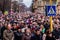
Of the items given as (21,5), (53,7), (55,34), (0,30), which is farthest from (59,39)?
(21,5)

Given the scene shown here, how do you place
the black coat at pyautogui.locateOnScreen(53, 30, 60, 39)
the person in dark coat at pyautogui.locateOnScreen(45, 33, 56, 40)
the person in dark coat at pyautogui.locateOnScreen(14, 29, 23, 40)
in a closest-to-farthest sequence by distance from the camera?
the person in dark coat at pyautogui.locateOnScreen(45, 33, 56, 40), the person in dark coat at pyautogui.locateOnScreen(14, 29, 23, 40), the black coat at pyautogui.locateOnScreen(53, 30, 60, 39)

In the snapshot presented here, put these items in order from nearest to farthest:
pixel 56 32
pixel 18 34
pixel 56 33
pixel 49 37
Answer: pixel 49 37
pixel 18 34
pixel 56 33
pixel 56 32

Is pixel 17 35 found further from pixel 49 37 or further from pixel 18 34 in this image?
pixel 49 37

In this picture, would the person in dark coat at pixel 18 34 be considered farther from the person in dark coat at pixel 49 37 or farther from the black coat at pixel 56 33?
the black coat at pixel 56 33

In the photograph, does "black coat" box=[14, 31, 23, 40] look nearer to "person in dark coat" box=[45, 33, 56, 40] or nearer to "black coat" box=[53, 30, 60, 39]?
"person in dark coat" box=[45, 33, 56, 40]

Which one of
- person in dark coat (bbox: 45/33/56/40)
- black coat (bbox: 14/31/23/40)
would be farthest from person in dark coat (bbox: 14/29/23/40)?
person in dark coat (bbox: 45/33/56/40)

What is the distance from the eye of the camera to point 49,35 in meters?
18.1

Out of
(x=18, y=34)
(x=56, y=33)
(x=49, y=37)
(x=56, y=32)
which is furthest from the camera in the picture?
(x=56, y=32)

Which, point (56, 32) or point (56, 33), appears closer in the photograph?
point (56, 33)

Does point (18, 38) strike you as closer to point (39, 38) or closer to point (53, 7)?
point (39, 38)

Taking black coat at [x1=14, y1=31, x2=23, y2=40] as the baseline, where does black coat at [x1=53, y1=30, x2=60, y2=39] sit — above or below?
below

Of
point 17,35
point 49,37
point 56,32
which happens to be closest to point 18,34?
point 17,35

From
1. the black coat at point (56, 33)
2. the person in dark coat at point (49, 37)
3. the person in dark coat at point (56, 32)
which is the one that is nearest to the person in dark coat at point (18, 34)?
the person in dark coat at point (49, 37)

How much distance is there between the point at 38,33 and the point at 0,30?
3.40m
